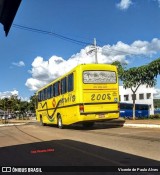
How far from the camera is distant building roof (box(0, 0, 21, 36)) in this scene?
8009mm

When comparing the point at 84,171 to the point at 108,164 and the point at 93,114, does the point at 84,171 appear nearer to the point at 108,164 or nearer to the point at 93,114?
the point at 108,164

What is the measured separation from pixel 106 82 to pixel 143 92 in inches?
2184

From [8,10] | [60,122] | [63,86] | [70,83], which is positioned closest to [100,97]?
[70,83]

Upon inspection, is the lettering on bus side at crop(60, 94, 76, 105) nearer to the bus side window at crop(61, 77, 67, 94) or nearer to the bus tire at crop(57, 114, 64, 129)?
the bus side window at crop(61, 77, 67, 94)

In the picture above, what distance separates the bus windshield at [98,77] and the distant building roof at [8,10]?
11.9m

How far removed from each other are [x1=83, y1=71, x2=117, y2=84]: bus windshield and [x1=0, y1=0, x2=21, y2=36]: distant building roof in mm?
11877

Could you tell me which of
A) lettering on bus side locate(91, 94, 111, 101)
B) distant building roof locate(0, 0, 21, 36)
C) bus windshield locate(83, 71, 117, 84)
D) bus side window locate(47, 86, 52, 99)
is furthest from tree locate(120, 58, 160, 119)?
distant building roof locate(0, 0, 21, 36)

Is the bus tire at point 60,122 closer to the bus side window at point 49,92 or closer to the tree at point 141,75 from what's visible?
the bus side window at point 49,92

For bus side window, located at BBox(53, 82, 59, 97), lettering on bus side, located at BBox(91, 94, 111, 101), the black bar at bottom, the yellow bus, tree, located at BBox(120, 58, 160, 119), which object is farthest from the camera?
tree, located at BBox(120, 58, 160, 119)

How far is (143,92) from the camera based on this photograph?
76.1 m

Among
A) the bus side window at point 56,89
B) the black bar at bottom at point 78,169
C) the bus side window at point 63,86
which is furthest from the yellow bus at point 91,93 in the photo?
the black bar at bottom at point 78,169

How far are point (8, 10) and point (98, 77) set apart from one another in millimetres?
13427

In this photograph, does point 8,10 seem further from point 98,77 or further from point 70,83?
point 70,83

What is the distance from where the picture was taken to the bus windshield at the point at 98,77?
21.3m
